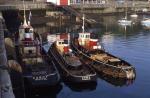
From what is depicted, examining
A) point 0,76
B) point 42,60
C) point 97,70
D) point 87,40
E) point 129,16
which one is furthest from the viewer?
point 129,16

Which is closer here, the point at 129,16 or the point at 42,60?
the point at 42,60

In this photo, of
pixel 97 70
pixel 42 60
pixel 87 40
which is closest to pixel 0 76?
pixel 42 60

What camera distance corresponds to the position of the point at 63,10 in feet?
384

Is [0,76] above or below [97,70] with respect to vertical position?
above

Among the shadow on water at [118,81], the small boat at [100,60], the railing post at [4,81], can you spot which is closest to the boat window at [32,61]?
the railing post at [4,81]

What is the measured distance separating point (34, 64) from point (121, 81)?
11017 millimetres

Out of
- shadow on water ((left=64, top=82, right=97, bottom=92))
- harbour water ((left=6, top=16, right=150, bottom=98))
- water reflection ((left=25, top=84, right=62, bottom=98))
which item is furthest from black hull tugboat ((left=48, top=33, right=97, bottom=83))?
water reflection ((left=25, top=84, right=62, bottom=98))

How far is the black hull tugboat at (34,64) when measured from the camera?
4053cm

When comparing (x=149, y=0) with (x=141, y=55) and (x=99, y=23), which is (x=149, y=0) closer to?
(x=99, y=23)

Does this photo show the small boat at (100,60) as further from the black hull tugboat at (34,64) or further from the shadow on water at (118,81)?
the black hull tugboat at (34,64)

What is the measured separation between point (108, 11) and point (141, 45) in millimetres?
60306

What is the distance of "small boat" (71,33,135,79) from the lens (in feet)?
157

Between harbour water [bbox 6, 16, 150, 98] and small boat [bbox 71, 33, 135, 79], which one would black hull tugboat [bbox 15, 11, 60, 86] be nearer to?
harbour water [bbox 6, 16, 150, 98]

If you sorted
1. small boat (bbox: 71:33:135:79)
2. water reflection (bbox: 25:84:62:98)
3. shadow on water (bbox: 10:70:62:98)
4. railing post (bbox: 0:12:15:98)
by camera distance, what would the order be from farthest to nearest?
small boat (bbox: 71:33:135:79) < water reflection (bbox: 25:84:62:98) < shadow on water (bbox: 10:70:62:98) < railing post (bbox: 0:12:15:98)
